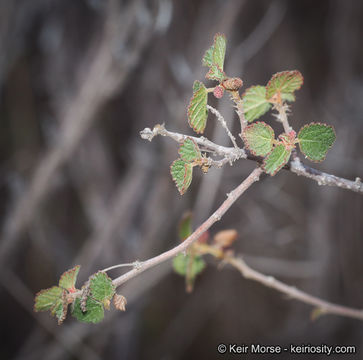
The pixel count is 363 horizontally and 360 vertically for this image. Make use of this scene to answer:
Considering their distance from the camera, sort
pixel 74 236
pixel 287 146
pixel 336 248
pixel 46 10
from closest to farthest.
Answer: pixel 287 146, pixel 46 10, pixel 336 248, pixel 74 236

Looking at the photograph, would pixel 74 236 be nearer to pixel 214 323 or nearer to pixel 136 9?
pixel 214 323

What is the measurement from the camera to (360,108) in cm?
141

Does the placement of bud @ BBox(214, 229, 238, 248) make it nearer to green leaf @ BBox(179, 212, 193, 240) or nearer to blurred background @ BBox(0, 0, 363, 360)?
green leaf @ BBox(179, 212, 193, 240)

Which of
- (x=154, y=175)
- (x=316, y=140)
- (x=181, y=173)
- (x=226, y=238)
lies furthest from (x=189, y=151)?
(x=154, y=175)

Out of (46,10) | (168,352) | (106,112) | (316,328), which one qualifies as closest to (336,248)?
(316,328)

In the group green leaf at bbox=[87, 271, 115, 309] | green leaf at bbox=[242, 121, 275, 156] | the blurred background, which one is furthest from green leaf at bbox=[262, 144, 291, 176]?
the blurred background

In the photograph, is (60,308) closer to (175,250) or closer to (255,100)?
(175,250)

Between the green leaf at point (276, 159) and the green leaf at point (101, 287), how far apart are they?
0.18 metres

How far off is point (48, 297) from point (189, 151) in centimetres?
21

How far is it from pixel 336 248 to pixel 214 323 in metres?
0.76

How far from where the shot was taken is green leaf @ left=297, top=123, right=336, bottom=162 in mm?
345

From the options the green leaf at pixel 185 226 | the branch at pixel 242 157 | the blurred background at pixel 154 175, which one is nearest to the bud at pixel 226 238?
the green leaf at pixel 185 226

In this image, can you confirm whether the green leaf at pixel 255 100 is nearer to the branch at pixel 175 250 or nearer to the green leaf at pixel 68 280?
the branch at pixel 175 250

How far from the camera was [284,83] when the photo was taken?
1.21 ft
